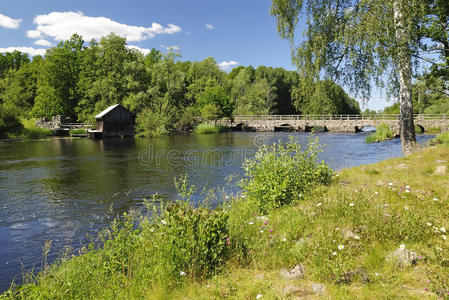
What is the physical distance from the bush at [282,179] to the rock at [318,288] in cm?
312

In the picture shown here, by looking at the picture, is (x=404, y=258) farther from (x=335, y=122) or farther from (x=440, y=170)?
(x=335, y=122)

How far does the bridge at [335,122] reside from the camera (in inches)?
1813

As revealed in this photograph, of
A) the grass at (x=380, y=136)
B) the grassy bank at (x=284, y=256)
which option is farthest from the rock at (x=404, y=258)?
the grass at (x=380, y=136)

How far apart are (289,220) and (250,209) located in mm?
1660

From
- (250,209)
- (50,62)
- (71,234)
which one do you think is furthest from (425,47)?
(50,62)

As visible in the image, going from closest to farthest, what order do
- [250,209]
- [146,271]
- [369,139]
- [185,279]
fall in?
[185,279]
[146,271]
[250,209]
[369,139]

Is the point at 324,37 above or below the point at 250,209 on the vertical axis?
above

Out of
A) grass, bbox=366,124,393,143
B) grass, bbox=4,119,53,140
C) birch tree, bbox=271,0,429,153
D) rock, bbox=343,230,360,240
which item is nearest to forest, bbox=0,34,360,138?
grass, bbox=4,119,53,140

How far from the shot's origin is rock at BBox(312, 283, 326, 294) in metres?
3.73

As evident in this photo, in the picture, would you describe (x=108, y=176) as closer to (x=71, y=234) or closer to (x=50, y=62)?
(x=71, y=234)

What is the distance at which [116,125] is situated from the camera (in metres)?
51.3

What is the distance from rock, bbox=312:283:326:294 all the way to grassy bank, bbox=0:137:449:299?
1cm

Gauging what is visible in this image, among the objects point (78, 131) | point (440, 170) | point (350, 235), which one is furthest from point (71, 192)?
point (78, 131)

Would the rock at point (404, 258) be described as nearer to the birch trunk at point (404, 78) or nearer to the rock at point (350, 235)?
the rock at point (350, 235)
